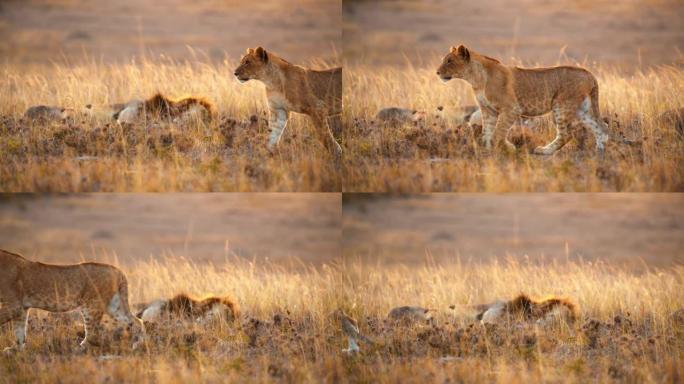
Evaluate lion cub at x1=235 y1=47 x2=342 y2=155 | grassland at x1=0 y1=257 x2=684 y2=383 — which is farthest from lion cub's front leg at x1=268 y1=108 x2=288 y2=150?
grassland at x1=0 y1=257 x2=684 y2=383

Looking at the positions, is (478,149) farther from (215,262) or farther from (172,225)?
(172,225)

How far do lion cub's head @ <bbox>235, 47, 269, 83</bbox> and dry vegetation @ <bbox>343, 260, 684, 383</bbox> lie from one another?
153cm

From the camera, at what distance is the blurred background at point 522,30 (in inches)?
413

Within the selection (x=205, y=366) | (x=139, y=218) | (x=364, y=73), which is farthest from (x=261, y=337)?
(x=364, y=73)

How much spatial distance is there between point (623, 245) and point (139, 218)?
136 inches

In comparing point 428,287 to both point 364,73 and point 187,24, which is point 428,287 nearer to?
point 364,73

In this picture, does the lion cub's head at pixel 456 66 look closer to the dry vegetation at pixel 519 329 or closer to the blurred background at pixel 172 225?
the blurred background at pixel 172 225

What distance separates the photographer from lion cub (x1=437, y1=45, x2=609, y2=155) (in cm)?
1033

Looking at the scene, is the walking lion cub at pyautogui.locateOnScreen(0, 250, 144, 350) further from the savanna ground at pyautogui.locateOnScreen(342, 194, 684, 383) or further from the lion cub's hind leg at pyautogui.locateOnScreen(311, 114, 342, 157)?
the lion cub's hind leg at pyautogui.locateOnScreen(311, 114, 342, 157)

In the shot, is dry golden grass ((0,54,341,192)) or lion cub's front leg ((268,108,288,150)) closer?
dry golden grass ((0,54,341,192))

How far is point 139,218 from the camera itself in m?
10.5

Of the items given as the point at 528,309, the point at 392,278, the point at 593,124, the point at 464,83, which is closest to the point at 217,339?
the point at 392,278

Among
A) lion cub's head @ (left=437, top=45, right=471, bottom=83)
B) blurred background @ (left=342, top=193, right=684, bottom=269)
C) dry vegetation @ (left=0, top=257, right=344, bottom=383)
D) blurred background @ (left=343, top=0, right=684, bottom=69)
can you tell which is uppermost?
blurred background @ (left=343, top=0, right=684, bottom=69)

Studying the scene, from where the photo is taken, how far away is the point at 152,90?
1061 centimetres
